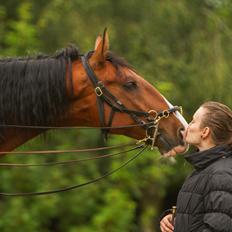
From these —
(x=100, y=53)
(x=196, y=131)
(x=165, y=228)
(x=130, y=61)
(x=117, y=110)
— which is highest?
(x=100, y=53)

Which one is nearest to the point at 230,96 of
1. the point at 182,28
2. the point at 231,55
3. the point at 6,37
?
the point at 231,55

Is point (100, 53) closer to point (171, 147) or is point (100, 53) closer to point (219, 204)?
point (171, 147)

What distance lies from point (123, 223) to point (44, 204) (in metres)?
0.98

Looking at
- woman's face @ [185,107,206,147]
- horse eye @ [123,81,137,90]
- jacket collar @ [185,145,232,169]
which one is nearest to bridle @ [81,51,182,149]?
horse eye @ [123,81,137,90]

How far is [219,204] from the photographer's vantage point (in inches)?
130

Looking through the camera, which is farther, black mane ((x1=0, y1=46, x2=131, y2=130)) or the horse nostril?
the horse nostril

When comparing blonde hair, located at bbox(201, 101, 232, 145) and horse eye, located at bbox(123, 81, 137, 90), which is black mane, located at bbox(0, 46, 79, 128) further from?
blonde hair, located at bbox(201, 101, 232, 145)

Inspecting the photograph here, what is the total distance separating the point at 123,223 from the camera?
8.38 meters

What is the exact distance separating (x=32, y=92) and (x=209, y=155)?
1.35 meters

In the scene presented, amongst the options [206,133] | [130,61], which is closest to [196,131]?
[206,133]

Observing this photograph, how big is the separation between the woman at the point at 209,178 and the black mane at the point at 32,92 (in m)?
1.10

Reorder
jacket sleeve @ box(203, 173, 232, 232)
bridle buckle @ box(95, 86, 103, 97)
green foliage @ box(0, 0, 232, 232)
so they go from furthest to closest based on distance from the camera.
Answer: green foliage @ box(0, 0, 232, 232), bridle buckle @ box(95, 86, 103, 97), jacket sleeve @ box(203, 173, 232, 232)

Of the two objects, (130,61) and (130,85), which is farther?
(130,61)

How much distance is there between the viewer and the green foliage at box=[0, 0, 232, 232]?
8.40 m
